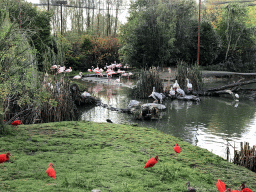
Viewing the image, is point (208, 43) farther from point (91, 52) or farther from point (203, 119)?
point (203, 119)

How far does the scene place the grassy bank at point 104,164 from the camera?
112 inches

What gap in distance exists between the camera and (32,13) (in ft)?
55.7

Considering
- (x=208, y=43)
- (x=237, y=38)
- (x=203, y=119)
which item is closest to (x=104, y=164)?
(x=203, y=119)

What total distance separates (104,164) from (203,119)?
203 inches

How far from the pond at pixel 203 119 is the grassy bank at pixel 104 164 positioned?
4.27 feet

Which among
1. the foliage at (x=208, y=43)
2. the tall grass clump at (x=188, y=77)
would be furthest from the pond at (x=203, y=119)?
the foliage at (x=208, y=43)

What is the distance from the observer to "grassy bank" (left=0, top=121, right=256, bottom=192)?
284cm

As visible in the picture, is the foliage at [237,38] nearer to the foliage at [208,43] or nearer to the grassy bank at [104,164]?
the foliage at [208,43]

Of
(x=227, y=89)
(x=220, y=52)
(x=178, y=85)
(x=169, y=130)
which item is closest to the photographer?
(x=169, y=130)

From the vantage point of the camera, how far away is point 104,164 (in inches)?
136

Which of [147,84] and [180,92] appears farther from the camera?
[147,84]

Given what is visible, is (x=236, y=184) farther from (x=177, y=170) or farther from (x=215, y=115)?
(x=215, y=115)

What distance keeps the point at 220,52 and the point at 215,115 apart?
15425 millimetres

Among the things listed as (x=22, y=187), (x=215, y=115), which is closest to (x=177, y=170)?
(x=22, y=187)
